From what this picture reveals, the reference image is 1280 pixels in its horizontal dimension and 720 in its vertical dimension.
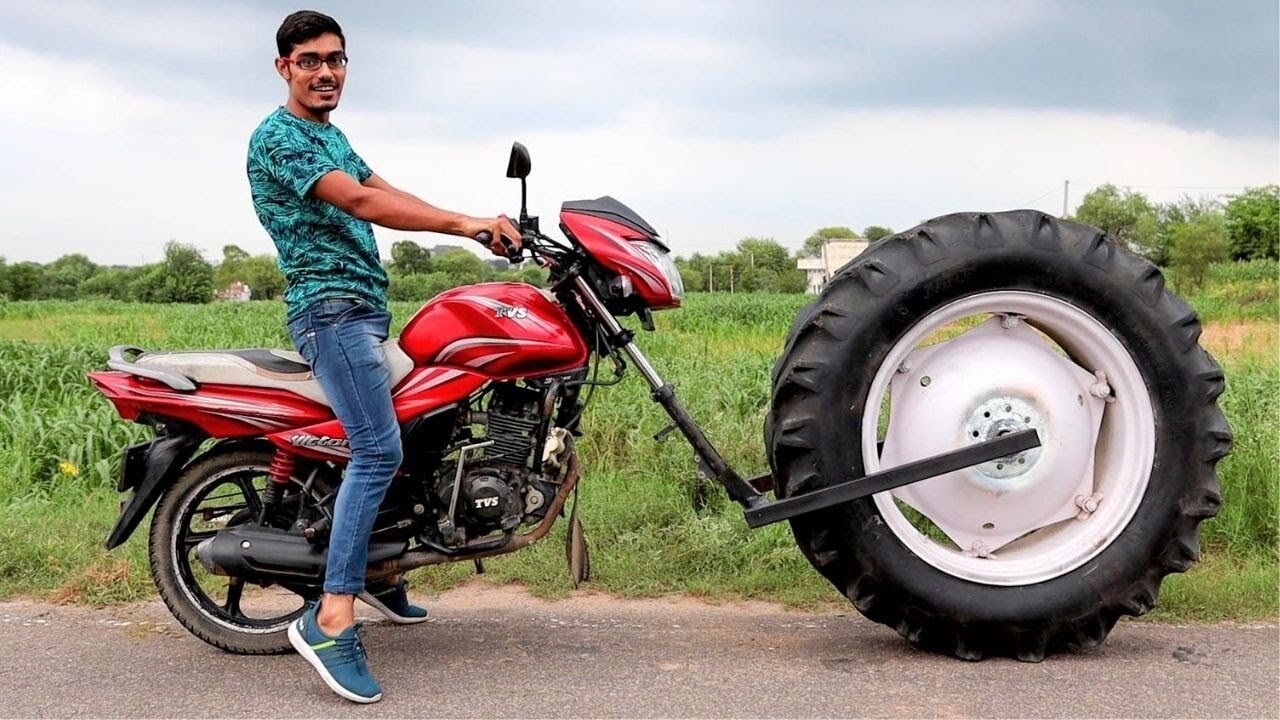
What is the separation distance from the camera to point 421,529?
12.2 ft

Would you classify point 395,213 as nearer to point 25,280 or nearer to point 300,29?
point 300,29

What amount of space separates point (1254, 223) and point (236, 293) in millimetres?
40017

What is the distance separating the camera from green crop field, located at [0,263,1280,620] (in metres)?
4.39

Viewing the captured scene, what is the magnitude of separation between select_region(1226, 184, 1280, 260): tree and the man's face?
42.3 meters

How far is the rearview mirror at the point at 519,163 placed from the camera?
3208 millimetres

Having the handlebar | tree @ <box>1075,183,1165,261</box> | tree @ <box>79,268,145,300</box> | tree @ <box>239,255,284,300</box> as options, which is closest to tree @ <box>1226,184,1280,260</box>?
tree @ <box>1075,183,1165,261</box>

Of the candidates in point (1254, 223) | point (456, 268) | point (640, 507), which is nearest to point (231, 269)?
point (456, 268)

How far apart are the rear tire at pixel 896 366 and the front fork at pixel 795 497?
0.31 feet

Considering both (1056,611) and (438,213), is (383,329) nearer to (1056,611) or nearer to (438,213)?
(438,213)

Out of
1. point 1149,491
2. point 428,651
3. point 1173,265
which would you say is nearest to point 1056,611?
point 1149,491

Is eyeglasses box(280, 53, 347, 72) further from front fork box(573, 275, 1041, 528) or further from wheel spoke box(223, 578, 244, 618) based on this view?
wheel spoke box(223, 578, 244, 618)

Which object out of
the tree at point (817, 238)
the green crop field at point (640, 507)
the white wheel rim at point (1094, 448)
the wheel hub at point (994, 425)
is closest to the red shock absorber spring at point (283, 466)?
the green crop field at point (640, 507)

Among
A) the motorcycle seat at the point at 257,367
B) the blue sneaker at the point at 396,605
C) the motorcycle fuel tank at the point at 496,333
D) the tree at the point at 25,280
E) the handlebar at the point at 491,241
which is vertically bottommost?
the blue sneaker at the point at 396,605

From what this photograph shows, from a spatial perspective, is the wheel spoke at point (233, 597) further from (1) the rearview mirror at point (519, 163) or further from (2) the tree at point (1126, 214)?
(2) the tree at point (1126, 214)
